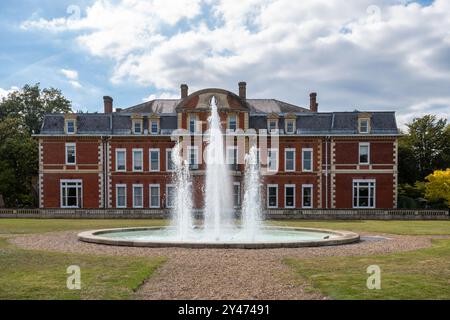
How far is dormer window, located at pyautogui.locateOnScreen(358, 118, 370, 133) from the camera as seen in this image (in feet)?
142

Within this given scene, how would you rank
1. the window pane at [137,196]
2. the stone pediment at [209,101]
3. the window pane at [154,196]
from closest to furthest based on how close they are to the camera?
the stone pediment at [209,101] < the window pane at [154,196] < the window pane at [137,196]

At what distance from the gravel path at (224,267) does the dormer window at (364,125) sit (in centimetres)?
2464

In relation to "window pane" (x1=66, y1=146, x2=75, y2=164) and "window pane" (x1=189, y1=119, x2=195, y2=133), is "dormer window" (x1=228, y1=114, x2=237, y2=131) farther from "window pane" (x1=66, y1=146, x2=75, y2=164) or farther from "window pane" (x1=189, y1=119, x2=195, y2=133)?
"window pane" (x1=66, y1=146, x2=75, y2=164)

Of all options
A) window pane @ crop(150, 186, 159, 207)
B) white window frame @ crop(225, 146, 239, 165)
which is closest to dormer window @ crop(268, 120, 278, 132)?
white window frame @ crop(225, 146, 239, 165)

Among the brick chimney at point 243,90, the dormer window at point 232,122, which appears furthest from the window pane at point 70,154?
the brick chimney at point 243,90

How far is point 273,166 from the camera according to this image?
4325 centimetres

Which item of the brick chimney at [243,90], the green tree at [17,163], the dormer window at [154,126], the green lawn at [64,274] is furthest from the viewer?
the green tree at [17,163]

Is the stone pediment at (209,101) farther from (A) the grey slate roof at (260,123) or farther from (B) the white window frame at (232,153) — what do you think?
(B) the white window frame at (232,153)

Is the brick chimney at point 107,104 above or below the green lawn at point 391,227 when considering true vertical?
above

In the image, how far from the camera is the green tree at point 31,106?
59938 millimetres

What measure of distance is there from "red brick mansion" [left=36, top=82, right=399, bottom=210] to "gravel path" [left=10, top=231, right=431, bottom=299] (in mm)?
23636

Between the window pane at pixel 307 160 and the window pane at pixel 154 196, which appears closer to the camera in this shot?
the window pane at pixel 307 160
